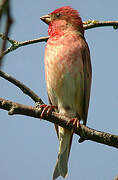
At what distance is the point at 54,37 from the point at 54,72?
0.79 metres

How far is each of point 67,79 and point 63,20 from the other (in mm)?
1454

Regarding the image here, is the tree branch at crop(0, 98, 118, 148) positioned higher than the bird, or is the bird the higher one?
the bird

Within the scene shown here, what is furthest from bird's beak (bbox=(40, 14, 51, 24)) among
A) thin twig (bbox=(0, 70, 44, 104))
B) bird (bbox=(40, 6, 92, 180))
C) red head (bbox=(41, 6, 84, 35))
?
thin twig (bbox=(0, 70, 44, 104))

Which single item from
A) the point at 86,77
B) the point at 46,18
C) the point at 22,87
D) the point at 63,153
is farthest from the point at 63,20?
the point at 63,153

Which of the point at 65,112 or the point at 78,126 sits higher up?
the point at 65,112

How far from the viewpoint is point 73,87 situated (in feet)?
15.6

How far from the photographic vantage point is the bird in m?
4.76

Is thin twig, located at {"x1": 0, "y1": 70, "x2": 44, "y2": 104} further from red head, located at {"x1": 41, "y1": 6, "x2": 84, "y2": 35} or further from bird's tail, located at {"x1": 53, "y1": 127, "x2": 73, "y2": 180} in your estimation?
red head, located at {"x1": 41, "y1": 6, "x2": 84, "y2": 35}

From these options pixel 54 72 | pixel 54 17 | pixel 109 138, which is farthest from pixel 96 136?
pixel 54 17

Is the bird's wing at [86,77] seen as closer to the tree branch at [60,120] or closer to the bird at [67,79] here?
the bird at [67,79]

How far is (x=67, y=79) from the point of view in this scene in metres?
4.72

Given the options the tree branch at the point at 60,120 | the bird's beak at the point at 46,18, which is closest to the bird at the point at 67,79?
the bird's beak at the point at 46,18

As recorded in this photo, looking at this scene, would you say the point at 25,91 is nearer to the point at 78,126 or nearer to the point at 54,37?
Answer: the point at 78,126

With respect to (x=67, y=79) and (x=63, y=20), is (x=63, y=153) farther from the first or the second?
(x=63, y=20)
